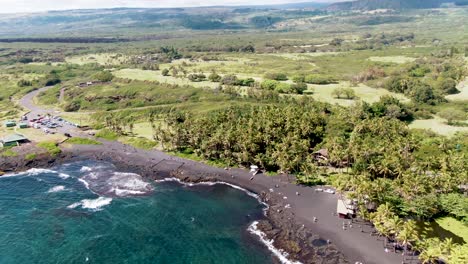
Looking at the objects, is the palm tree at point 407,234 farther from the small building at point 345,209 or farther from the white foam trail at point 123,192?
the white foam trail at point 123,192

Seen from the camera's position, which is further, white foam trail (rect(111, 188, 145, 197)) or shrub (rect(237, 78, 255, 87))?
shrub (rect(237, 78, 255, 87))

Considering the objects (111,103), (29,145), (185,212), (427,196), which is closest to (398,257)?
(427,196)

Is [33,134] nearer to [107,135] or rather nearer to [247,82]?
[107,135]

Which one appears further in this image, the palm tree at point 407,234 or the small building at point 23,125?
the small building at point 23,125

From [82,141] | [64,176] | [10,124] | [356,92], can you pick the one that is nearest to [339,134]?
[356,92]

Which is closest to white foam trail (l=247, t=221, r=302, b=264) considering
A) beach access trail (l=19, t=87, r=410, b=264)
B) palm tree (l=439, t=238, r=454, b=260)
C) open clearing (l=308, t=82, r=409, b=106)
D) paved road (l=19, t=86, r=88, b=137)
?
beach access trail (l=19, t=87, r=410, b=264)

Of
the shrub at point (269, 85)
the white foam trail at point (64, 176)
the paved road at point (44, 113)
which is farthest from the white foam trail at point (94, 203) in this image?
the shrub at point (269, 85)

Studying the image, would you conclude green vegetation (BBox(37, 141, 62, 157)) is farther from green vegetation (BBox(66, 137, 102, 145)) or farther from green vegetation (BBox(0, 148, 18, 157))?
green vegetation (BBox(0, 148, 18, 157))
